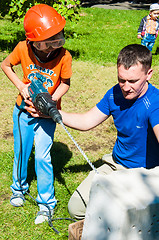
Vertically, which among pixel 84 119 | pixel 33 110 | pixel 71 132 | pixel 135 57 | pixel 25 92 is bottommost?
pixel 71 132

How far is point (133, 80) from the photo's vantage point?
2346 millimetres

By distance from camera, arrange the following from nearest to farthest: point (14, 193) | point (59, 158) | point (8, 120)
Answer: point (14, 193), point (59, 158), point (8, 120)

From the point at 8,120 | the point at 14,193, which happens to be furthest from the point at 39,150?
the point at 8,120

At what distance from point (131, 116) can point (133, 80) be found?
323mm

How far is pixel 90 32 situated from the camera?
38.9 feet

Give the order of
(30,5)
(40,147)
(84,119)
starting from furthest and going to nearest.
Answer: (30,5) → (40,147) → (84,119)

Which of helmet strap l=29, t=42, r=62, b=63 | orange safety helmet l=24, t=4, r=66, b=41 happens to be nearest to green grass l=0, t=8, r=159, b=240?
helmet strap l=29, t=42, r=62, b=63

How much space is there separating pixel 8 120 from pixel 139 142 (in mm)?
3166

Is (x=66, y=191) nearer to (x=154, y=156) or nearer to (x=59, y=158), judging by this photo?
(x=59, y=158)

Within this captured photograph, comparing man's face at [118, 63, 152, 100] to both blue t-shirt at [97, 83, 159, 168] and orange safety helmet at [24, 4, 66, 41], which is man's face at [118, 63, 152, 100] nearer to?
blue t-shirt at [97, 83, 159, 168]

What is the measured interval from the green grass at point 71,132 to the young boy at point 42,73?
23cm

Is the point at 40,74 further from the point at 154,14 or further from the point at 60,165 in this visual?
the point at 154,14

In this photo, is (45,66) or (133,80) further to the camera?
(45,66)

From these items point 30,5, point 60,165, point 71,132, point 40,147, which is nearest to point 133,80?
point 40,147
